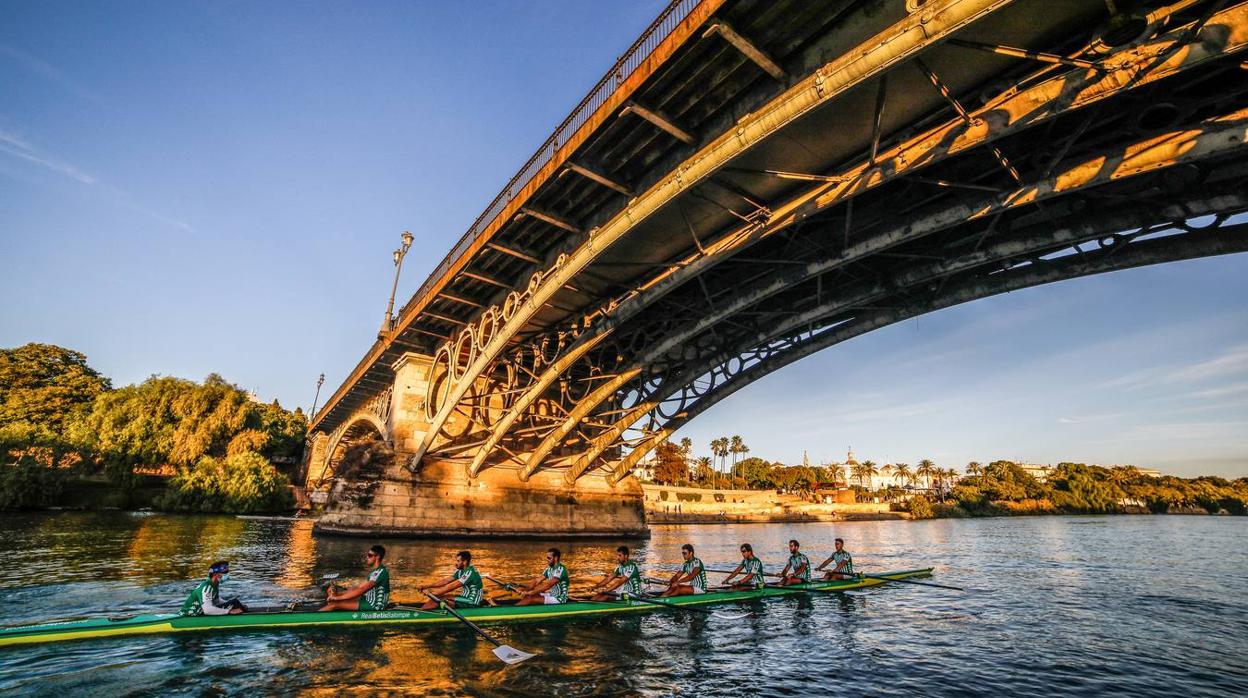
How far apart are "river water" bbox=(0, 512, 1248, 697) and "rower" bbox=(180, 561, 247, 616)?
0.33 meters

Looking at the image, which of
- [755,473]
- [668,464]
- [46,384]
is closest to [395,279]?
[46,384]

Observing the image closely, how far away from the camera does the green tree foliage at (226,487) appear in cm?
3497

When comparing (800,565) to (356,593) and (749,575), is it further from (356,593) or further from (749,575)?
(356,593)

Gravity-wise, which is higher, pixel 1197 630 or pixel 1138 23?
pixel 1138 23

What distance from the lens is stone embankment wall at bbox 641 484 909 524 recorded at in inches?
2432

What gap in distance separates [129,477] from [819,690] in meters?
44.5

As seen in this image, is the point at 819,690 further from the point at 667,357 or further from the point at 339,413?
the point at 339,413

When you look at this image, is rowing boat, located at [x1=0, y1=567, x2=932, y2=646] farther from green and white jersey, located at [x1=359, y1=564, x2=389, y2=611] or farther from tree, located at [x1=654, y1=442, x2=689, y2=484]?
tree, located at [x1=654, y1=442, x2=689, y2=484]

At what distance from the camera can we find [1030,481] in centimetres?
9319

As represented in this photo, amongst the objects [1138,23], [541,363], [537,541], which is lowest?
[537,541]

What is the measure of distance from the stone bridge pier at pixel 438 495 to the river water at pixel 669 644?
219 inches

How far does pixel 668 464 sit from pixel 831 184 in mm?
76230

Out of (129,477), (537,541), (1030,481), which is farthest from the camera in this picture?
(1030,481)

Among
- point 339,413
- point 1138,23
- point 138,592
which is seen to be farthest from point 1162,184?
point 339,413
